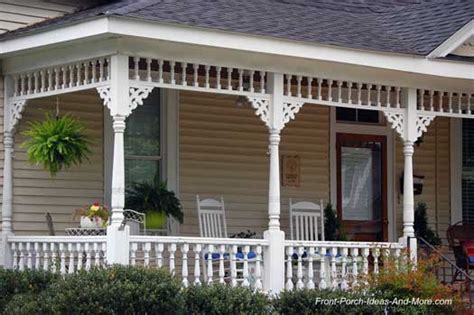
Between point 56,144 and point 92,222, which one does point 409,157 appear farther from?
point 56,144

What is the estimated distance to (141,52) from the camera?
12.5 m

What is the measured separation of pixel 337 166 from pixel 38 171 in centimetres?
489

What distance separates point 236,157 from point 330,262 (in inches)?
101

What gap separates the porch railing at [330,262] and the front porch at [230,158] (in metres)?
0.02

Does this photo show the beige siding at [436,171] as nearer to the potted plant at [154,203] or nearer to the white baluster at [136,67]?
the potted plant at [154,203]

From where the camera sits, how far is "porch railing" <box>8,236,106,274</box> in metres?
12.6

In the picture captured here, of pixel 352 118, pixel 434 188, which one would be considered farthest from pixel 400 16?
pixel 434 188

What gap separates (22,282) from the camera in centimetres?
1241

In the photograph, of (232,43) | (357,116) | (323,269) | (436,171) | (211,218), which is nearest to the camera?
(232,43)

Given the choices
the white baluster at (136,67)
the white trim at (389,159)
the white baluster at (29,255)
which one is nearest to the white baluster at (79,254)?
the white baluster at (29,255)

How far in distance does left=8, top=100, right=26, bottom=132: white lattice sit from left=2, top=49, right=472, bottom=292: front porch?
0.05ft

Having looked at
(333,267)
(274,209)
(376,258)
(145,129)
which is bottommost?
(333,267)

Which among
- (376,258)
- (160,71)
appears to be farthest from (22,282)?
(376,258)

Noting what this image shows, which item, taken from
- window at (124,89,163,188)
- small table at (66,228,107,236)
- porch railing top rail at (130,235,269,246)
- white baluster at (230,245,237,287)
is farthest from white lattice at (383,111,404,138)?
small table at (66,228,107,236)
